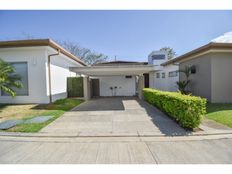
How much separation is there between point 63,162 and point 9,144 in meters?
2.08

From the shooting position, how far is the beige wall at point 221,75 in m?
9.20

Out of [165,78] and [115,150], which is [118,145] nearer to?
[115,150]

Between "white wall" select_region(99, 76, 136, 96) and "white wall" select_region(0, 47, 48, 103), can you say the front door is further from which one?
"white wall" select_region(0, 47, 48, 103)

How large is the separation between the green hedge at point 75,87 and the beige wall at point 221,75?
10.1 m

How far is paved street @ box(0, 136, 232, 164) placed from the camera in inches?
132

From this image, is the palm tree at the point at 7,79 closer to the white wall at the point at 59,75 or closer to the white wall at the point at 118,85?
the white wall at the point at 59,75

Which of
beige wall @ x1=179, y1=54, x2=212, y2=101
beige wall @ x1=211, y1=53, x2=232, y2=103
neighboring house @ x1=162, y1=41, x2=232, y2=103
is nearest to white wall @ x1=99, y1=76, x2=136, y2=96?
beige wall @ x1=179, y1=54, x2=212, y2=101

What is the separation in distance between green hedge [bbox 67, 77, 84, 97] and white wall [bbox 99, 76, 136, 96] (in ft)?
13.0

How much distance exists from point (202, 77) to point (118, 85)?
938 cm

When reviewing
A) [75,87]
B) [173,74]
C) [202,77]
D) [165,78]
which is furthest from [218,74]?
[75,87]

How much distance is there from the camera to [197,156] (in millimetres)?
3465
